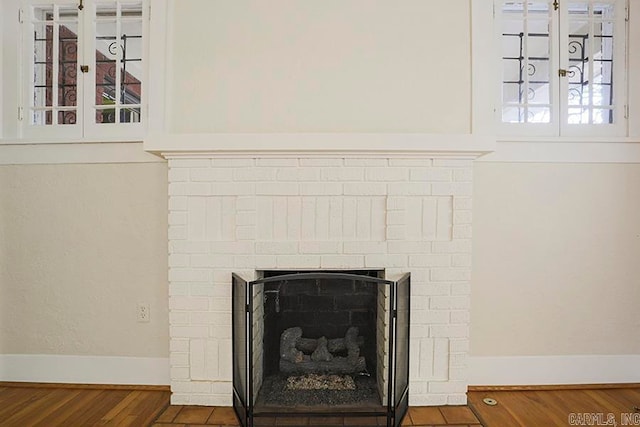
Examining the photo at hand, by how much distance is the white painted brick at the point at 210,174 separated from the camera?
219 cm

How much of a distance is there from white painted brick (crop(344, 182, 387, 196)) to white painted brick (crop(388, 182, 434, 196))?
5cm

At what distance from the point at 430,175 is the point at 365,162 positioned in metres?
0.36

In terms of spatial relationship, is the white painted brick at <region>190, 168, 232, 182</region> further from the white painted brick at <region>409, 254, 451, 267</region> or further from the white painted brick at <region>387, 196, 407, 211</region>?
the white painted brick at <region>409, 254, 451, 267</region>

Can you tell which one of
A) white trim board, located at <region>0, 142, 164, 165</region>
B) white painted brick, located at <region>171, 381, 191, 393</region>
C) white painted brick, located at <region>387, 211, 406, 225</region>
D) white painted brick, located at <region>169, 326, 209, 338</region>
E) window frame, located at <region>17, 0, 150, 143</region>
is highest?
window frame, located at <region>17, 0, 150, 143</region>

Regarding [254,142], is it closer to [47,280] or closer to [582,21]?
[47,280]

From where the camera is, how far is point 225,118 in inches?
92.0

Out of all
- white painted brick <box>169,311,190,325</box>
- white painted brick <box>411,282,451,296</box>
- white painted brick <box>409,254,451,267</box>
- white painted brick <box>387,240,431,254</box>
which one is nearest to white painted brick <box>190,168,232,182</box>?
white painted brick <box>169,311,190,325</box>

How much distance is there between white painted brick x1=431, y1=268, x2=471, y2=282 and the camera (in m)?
2.22

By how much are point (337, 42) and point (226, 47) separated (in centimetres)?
65

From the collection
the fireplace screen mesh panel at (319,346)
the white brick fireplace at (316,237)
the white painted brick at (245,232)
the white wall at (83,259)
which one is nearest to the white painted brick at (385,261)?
the white brick fireplace at (316,237)

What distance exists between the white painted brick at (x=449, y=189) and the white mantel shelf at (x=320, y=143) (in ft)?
0.59

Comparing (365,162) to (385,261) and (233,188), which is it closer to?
(385,261)

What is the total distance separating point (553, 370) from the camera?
8.14 ft

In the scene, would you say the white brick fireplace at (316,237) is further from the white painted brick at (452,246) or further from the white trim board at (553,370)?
the white trim board at (553,370)
